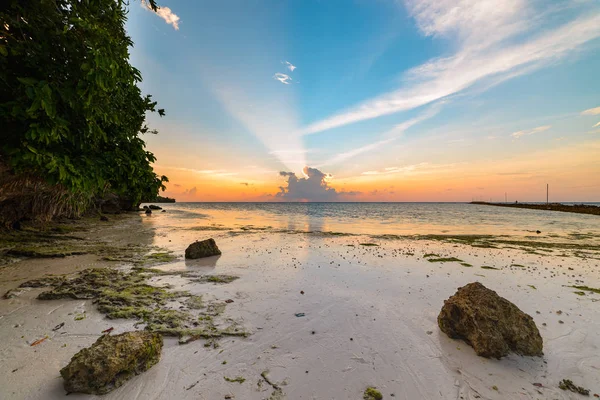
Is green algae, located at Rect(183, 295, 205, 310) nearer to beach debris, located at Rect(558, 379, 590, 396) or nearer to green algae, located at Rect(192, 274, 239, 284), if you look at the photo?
green algae, located at Rect(192, 274, 239, 284)

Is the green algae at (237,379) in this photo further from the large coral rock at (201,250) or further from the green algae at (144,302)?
the large coral rock at (201,250)

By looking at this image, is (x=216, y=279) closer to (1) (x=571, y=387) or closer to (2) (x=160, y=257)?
(2) (x=160, y=257)

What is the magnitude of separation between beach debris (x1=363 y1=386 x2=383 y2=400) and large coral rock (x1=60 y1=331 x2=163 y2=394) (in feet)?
12.4

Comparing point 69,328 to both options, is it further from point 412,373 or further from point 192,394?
point 412,373

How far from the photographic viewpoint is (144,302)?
24.4 ft

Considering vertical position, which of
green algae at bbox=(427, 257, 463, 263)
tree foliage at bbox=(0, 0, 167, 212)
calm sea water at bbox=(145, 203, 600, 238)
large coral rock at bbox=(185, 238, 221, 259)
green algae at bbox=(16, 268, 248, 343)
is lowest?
calm sea water at bbox=(145, 203, 600, 238)

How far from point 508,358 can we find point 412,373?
2222mm

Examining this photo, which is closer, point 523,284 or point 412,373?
point 412,373

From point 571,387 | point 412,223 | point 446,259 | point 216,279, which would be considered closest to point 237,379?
point 571,387

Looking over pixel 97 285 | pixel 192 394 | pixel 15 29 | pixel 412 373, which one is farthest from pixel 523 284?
pixel 15 29

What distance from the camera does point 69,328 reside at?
231 inches

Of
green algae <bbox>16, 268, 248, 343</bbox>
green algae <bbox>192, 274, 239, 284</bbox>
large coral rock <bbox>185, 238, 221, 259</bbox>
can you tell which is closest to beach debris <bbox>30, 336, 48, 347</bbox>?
green algae <bbox>16, 268, 248, 343</bbox>

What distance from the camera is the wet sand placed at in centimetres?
437

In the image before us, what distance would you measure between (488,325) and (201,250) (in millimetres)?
12254
